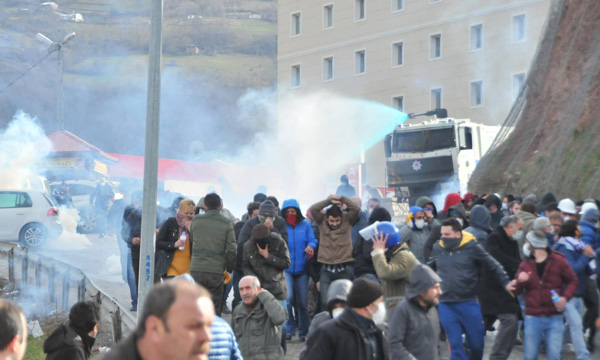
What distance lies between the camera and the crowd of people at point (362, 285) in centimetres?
517

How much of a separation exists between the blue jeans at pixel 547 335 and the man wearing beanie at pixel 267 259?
279 centimetres

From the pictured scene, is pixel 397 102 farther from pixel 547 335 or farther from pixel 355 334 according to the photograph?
pixel 355 334

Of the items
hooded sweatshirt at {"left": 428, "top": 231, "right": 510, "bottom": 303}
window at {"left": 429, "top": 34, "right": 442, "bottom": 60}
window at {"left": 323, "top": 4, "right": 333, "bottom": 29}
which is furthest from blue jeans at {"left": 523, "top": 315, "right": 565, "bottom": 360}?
window at {"left": 323, "top": 4, "right": 333, "bottom": 29}

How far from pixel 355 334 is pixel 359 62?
49.6 meters

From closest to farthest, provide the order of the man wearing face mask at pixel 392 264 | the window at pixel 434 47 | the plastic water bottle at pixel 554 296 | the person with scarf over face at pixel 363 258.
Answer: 1. the man wearing face mask at pixel 392 264
2. the plastic water bottle at pixel 554 296
3. the person with scarf over face at pixel 363 258
4. the window at pixel 434 47

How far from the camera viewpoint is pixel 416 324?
6.80m

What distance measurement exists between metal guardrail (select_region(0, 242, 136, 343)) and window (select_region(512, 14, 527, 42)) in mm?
33282

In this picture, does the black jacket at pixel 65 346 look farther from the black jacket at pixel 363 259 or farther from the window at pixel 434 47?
the window at pixel 434 47

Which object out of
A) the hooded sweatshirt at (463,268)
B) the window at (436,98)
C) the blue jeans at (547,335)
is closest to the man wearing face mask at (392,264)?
the hooded sweatshirt at (463,268)

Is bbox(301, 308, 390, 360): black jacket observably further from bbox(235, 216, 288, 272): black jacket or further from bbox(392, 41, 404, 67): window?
bbox(392, 41, 404, 67): window

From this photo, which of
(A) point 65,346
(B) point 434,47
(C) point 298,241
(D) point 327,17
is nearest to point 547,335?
(C) point 298,241

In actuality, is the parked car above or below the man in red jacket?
above

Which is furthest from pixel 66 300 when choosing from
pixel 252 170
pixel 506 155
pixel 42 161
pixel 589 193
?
pixel 252 170

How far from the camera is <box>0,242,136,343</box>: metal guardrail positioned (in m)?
10.2
